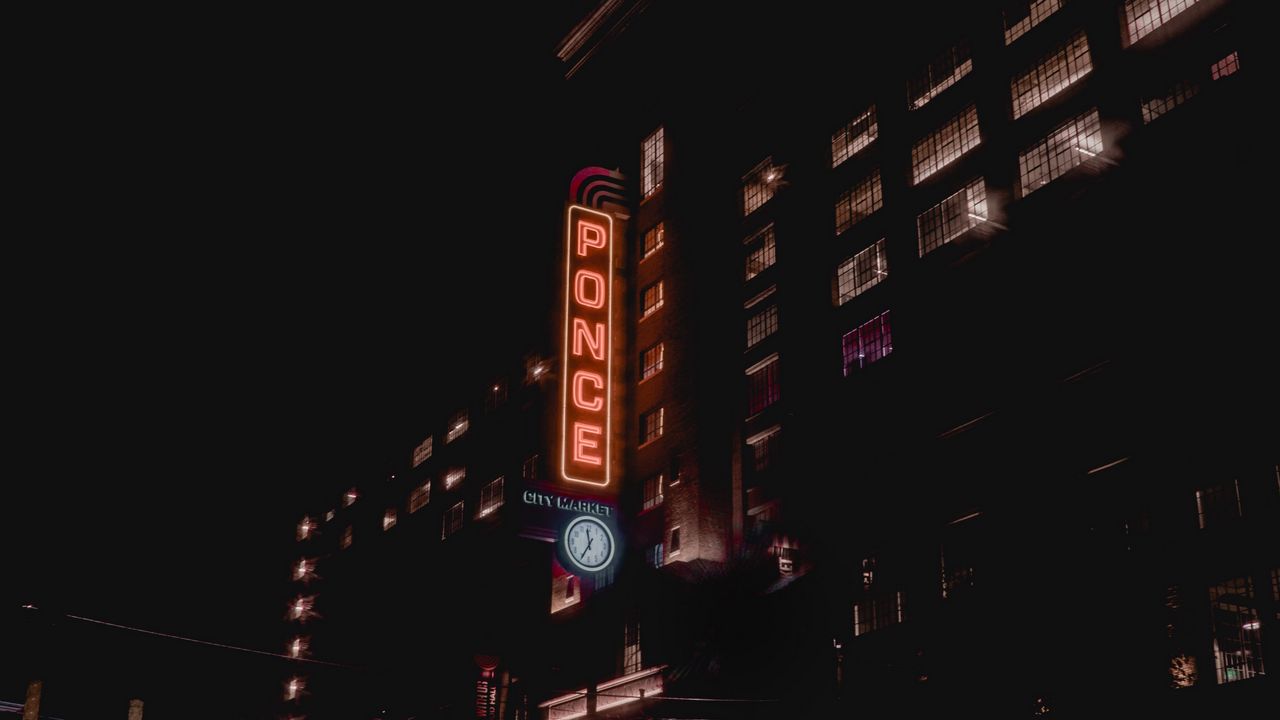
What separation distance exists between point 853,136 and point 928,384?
38.3ft

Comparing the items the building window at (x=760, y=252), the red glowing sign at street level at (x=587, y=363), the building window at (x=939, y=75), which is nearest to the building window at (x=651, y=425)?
the red glowing sign at street level at (x=587, y=363)

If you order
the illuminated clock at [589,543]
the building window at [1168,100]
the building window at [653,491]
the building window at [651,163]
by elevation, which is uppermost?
the building window at [651,163]

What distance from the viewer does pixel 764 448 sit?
4272cm

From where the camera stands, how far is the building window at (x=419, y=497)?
71.7 metres

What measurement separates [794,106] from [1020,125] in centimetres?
1235

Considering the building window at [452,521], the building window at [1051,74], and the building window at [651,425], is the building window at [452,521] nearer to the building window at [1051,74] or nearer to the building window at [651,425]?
the building window at [651,425]

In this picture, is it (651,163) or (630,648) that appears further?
(651,163)

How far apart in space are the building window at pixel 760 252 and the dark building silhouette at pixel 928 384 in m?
0.16

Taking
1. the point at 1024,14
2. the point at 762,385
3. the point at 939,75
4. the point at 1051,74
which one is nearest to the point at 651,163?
the point at 762,385

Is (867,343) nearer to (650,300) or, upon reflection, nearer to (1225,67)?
(1225,67)

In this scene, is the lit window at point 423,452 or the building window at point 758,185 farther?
the lit window at point 423,452

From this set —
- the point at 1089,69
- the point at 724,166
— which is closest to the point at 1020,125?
the point at 1089,69

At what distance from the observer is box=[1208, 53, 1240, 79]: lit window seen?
29.1 metres

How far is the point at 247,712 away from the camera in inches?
3460
